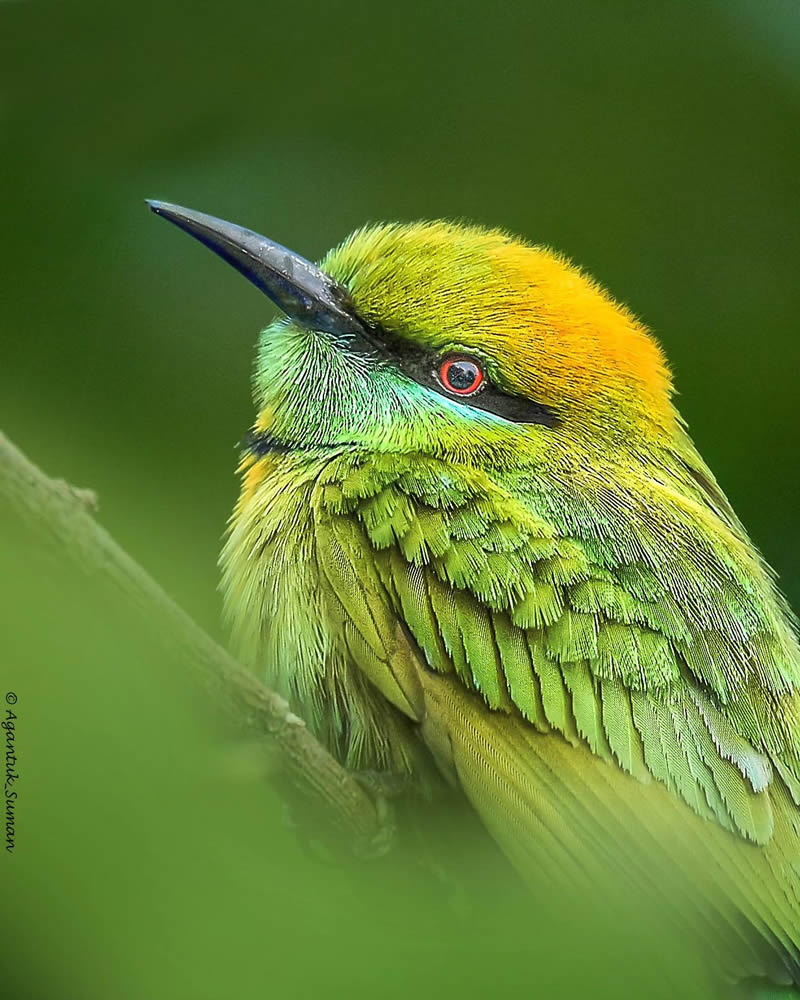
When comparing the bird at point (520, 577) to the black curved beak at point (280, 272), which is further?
the black curved beak at point (280, 272)

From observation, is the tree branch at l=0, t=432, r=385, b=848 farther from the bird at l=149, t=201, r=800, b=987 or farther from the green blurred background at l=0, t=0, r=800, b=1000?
the bird at l=149, t=201, r=800, b=987

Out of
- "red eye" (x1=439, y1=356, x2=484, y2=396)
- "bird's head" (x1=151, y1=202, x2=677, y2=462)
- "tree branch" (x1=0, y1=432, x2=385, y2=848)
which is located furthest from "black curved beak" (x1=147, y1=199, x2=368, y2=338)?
"tree branch" (x1=0, y1=432, x2=385, y2=848)

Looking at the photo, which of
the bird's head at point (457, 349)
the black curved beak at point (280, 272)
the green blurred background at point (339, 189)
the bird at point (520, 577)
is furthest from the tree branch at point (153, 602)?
the black curved beak at point (280, 272)

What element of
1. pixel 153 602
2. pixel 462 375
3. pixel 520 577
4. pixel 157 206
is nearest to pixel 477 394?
pixel 462 375

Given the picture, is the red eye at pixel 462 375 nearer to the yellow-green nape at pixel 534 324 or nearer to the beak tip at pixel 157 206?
the yellow-green nape at pixel 534 324

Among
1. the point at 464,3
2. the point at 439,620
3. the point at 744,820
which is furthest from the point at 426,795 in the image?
the point at 464,3

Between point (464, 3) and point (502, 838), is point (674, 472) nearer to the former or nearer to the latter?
point (502, 838)
